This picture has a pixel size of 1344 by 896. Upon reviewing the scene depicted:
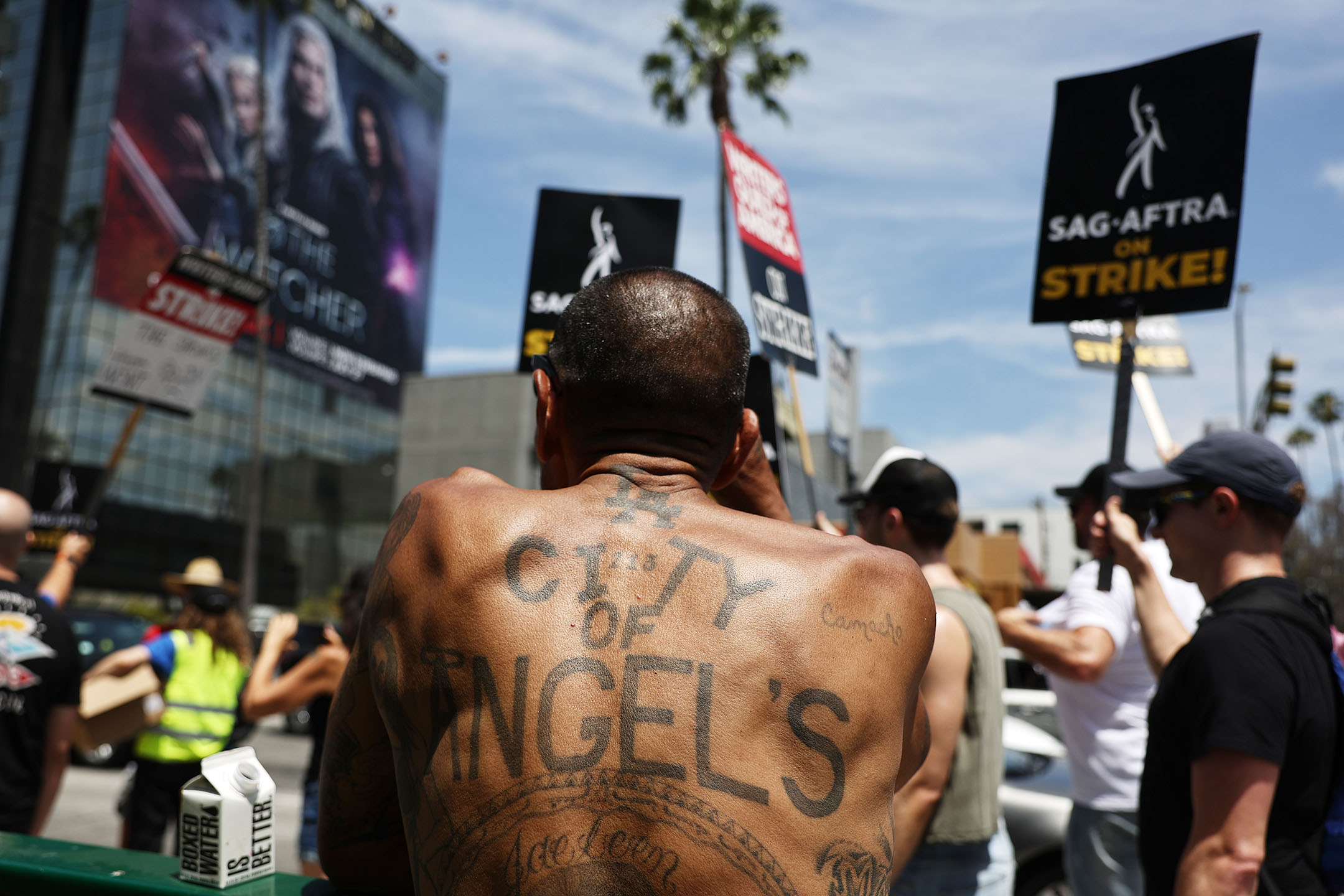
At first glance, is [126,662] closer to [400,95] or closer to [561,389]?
[561,389]

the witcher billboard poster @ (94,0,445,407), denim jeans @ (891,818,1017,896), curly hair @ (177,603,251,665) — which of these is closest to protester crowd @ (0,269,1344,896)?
denim jeans @ (891,818,1017,896)

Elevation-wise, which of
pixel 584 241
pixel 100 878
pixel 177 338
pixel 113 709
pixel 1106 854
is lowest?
pixel 113 709

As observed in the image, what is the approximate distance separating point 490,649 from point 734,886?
1.61 feet

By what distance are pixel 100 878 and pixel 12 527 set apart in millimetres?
2920

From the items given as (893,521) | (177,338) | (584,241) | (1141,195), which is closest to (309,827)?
(584,241)

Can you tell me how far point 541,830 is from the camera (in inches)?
60.9

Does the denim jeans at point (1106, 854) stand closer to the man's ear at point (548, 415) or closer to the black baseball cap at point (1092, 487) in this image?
the black baseball cap at point (1092, 487)

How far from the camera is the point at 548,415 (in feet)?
6.29

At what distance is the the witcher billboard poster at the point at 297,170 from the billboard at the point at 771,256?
1662 inches

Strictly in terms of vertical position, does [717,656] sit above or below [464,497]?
below

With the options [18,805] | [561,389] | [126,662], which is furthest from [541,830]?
[126,662]

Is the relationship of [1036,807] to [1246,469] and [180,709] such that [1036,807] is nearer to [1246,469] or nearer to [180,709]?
[1246,469]

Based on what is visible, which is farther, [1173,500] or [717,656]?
[1173,500]

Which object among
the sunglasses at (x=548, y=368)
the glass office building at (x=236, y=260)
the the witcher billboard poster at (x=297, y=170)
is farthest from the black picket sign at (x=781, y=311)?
the the witcher billboard poster at (x=297, y=170)
